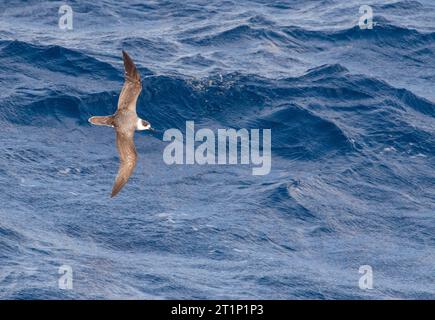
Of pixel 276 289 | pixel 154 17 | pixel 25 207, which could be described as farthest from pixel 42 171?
pixel 154 17

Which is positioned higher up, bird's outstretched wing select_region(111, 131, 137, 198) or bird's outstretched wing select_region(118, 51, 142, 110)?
bird's outstretched wing select_region(118, 51, 142, 110)

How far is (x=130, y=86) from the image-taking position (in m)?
34.8

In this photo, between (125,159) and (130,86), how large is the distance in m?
1.83

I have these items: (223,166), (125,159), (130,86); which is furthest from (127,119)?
(223,166)

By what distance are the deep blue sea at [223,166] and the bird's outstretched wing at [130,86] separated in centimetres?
513

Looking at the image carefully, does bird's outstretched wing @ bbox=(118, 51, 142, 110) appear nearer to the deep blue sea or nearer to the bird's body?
the bird's body

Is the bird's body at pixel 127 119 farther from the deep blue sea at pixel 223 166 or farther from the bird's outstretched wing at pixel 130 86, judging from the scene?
the deep blue sea at pixel 223 166

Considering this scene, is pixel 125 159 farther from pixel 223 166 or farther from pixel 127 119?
pixel 223 166

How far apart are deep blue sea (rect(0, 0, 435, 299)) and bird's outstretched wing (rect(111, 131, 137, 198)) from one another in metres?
3.79

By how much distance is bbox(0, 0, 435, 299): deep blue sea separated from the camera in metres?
39.0

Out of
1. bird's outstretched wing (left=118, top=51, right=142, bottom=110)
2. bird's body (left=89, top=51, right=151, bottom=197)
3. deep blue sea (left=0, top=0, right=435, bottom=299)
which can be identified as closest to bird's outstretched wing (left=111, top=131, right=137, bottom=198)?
bird's body (left=89, top=51, right=151, bottom=197)

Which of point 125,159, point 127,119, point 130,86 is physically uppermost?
point 130,86

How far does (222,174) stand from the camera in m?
44.1

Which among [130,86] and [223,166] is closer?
[130,86]
